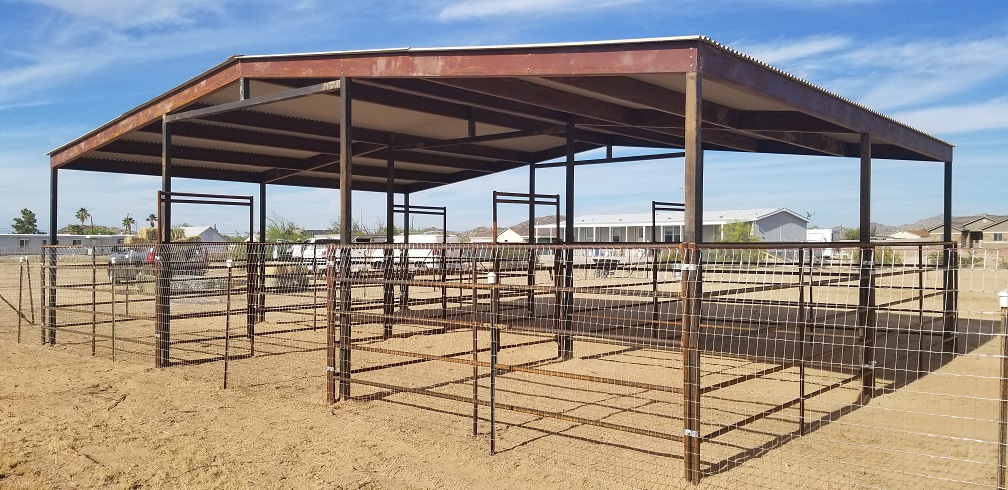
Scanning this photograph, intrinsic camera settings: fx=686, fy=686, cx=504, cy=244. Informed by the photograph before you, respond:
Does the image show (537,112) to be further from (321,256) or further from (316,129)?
(321,256)

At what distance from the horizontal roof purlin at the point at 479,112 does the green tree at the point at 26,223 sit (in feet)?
318

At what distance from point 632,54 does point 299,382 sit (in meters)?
6.02

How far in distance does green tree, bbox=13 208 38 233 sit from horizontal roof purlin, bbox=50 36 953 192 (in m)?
96.8

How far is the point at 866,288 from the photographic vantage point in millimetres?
7629

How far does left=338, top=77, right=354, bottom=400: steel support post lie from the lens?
25.2ft

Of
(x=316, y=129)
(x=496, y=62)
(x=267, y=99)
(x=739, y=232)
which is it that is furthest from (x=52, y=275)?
(x=739, y=232)

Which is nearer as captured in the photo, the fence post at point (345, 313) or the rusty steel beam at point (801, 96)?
the rusty steel beam at point (801, 96)

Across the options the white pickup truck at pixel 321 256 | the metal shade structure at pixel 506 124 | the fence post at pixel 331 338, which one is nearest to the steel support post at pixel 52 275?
the metal shade structure at pixel 506 124

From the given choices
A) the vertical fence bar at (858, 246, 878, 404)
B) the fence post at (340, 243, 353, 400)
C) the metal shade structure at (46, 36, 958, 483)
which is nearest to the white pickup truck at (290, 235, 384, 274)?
the fence post at (340, 243, 353, 400)

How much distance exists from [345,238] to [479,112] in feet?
11.8

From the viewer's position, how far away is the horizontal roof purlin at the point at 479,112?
21.1ft

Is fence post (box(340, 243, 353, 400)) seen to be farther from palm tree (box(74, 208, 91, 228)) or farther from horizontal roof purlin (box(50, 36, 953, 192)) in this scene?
palm tree (box(74, 208, 91, 228))

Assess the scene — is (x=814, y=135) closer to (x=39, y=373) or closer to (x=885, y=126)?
(x=885, y=126)

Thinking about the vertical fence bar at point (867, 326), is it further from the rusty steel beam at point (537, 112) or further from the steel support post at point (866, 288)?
the rusty steel beam at point (537, 112)
